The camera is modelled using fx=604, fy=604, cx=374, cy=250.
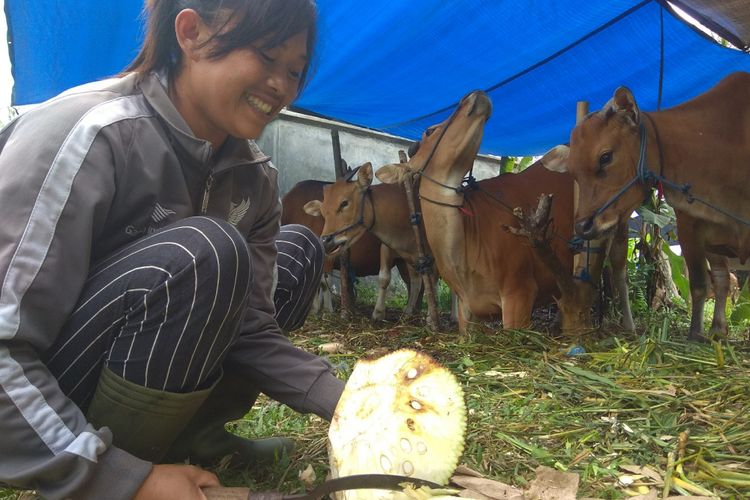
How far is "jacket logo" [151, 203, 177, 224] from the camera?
1.22 meters

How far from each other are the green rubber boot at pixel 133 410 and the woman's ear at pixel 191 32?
0.66 m

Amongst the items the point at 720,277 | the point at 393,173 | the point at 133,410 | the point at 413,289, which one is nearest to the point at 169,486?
Result: the point at 133,410

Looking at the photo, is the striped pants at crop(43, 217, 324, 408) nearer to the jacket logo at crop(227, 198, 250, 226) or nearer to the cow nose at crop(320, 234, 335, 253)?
the jacket logo at crop(227, 198, 250, 226)

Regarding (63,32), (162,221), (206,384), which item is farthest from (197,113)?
(63,32)

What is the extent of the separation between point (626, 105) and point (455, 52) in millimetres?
1208

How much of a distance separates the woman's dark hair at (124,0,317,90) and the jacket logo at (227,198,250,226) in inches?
13.5

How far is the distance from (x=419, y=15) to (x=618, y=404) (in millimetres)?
2205

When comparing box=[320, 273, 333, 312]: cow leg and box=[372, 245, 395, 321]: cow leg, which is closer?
box=[372, 245, 395, 321]: cow leg

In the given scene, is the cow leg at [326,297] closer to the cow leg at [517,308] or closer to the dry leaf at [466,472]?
the cow leg at [517,308]

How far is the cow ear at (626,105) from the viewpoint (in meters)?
2.76

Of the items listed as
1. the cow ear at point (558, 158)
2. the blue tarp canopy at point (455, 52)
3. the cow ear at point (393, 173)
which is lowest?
the cow ear at point (393, 173)

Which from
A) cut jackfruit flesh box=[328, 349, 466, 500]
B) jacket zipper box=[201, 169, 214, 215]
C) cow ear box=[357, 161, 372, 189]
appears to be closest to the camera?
cut jackfruit flesh box=[328, 349, 466, 500]

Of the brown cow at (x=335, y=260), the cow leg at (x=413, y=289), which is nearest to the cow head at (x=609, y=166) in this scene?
the cow leg at (x=413, y=289)

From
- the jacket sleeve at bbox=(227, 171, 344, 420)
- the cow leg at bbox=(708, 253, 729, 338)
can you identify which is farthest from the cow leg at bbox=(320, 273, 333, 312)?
the jacket sleeve at bbox=(227, 171, 344, 420)
